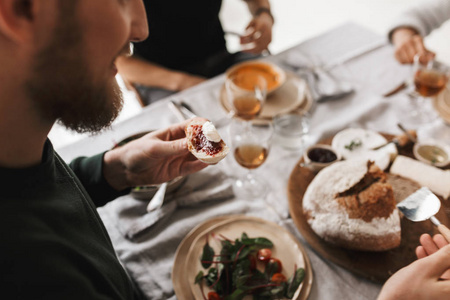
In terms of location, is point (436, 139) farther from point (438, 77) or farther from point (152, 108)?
point (152, 108)

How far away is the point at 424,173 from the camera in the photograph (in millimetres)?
1319

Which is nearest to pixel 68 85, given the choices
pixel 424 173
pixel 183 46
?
pixel 424 173

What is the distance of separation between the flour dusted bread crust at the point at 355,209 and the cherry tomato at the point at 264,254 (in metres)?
0.20

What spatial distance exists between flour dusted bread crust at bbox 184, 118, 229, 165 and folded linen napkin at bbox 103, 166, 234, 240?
0.33 meters

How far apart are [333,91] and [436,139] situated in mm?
573

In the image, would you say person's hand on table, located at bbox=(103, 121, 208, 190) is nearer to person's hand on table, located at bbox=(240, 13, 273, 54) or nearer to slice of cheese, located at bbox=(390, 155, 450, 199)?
slice of cheese, located at bbox=(390, 155, 450, 199)

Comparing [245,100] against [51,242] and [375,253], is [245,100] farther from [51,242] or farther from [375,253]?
[51,242]

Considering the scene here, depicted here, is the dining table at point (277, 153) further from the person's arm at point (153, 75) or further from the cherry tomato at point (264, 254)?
the person's arm at point (153, 75)

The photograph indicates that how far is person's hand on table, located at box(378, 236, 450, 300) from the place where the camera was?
812mm

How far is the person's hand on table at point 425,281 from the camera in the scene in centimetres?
81

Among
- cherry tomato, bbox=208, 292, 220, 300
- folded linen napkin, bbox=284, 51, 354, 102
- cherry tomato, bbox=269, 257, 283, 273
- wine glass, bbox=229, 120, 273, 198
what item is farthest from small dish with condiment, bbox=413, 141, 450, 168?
cherry tomato, bbox=208, 292, 220, 300

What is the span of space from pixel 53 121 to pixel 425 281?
105 cm

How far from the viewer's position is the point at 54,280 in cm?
72

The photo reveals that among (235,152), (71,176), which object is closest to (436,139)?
(235,152)
